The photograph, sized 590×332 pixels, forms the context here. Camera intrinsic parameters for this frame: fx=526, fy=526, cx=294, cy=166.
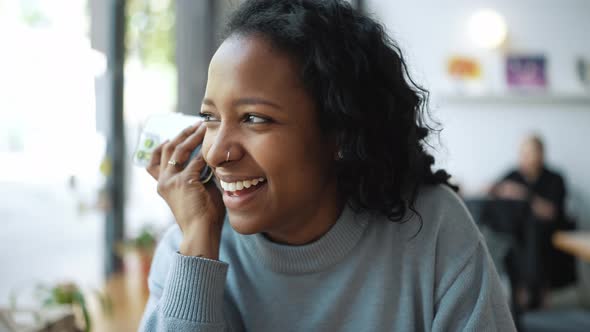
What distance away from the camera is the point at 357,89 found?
2.74 ft

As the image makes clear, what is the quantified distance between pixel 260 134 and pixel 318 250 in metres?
0.23

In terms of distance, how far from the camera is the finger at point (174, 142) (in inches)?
38.9

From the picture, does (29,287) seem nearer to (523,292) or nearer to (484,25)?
(523,292)

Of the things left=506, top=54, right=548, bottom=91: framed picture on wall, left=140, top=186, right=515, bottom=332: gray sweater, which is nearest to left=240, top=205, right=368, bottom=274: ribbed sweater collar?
left=140, top=186, right=515, bottom=332: gray sweater

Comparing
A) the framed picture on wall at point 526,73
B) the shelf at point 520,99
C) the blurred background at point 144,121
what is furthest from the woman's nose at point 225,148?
the framed picture on wall at point 526,73

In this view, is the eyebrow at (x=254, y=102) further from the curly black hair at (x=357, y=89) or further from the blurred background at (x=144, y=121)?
the blurred background at (x=144, y=121)

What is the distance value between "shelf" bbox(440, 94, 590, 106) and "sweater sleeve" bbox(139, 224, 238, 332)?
13.9ft

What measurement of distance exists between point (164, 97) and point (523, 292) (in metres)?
2.75

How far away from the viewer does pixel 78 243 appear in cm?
262

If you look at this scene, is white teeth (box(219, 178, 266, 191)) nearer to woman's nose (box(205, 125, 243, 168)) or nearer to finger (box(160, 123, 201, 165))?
woman's nose (box(205, 125, 243, 168))

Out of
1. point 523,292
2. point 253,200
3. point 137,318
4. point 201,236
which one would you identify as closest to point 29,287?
point 137,318

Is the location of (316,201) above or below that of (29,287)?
above

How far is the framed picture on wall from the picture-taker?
15.9ft

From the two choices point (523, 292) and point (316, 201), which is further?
point (523, 292)
